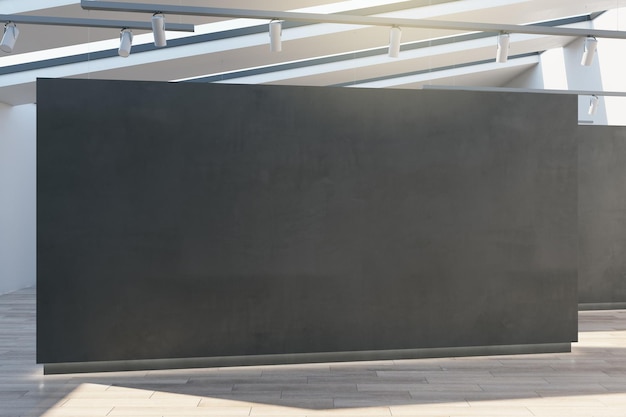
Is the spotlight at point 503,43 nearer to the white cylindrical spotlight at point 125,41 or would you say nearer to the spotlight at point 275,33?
the spotlight at point 275,33

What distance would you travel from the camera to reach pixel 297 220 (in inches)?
239

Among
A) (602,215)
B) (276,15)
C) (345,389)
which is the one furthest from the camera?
(602,215)

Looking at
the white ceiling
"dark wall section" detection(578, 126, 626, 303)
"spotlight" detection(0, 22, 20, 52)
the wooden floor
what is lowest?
the wooden floor

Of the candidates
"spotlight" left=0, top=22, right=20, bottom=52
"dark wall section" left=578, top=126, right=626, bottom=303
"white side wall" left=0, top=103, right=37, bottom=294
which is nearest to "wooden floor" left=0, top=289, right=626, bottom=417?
"spotlight" left=0, top=22, right=20, bottom=52

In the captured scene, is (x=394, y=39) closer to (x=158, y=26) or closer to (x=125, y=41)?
(x=158, y=26)

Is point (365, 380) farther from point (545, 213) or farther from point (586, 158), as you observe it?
point (586, 158)

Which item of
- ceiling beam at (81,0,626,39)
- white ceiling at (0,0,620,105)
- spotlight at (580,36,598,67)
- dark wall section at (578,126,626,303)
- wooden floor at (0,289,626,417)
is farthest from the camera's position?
dark wall section at (578,126,626,303)

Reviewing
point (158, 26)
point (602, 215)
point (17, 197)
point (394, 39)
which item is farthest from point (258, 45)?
point (17, 197)

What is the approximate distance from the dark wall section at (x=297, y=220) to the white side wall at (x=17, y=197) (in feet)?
Answer: 19.5

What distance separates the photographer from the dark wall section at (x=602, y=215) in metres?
9.40

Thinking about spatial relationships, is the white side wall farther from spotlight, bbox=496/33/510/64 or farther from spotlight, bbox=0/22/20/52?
spotlight, bbox=496/33/510/64

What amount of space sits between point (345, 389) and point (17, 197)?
818 cm

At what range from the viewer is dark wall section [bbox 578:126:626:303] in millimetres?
9398

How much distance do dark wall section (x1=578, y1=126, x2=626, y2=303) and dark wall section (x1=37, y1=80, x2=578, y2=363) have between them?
9.97 ft
